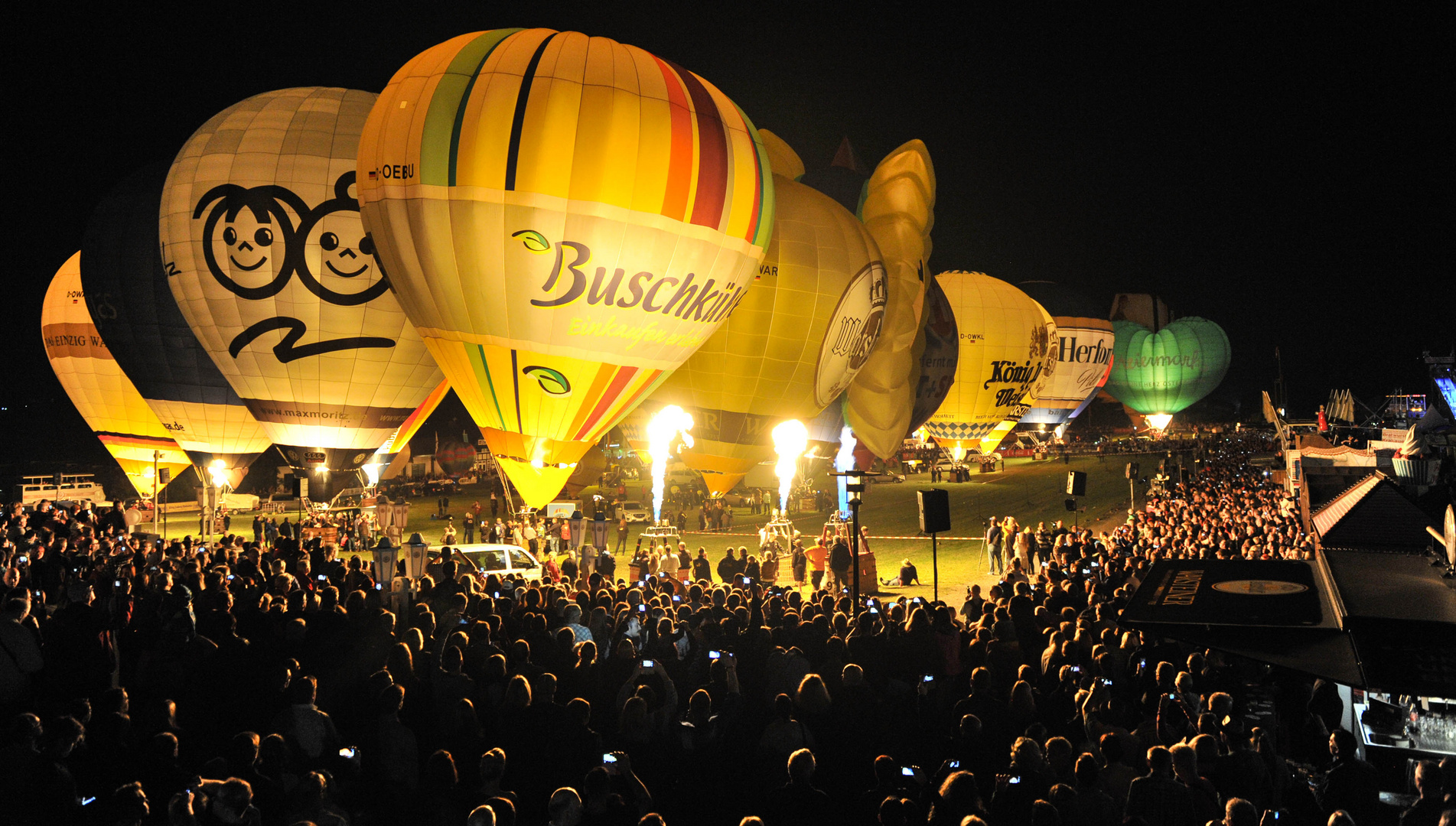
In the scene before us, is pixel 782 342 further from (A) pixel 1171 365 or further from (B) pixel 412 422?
(A) pixel 1171 365

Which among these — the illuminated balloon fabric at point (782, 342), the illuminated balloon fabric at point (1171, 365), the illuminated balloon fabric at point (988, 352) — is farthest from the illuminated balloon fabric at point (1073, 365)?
the illuminated balloon fabric at point (782, 342)

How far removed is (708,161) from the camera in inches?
568

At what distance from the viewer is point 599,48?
46.8 ft

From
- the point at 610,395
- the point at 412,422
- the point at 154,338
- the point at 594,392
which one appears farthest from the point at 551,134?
the point at 154,338

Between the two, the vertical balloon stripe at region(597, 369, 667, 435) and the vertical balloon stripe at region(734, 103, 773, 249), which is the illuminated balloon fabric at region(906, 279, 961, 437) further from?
the vertical balloon stripe at region(597, 369, 667, 435)

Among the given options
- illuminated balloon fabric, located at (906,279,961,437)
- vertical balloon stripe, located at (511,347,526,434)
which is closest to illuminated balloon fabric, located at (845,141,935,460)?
illuminated balloon fabric, located at (906,279,961,437)

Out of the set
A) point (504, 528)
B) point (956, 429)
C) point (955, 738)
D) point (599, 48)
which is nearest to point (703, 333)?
point (599, 48)

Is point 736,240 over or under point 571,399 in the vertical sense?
over

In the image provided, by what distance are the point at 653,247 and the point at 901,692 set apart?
925 cm

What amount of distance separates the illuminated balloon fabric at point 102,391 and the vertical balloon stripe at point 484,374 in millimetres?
16710

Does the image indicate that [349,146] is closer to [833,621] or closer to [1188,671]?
[833,621]

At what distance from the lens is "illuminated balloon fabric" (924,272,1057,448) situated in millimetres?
32938

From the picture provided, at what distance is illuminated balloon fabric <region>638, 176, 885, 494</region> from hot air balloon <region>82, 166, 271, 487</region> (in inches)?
397

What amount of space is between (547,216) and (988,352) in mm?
22740
